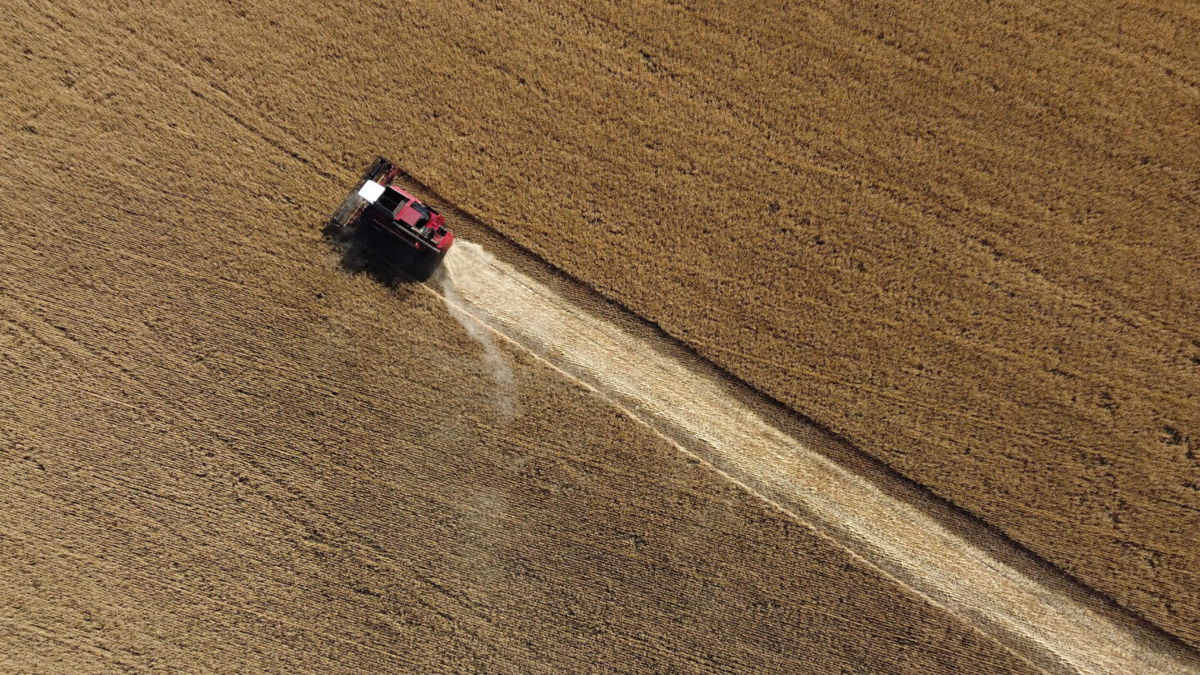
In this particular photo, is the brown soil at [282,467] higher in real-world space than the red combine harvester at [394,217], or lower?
lower

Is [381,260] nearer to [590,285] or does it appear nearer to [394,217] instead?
[394,217]

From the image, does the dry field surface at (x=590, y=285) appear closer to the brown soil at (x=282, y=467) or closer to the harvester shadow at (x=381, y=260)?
the brown soil at (x=282, y=467)

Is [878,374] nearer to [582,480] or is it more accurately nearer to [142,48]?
[582,480]

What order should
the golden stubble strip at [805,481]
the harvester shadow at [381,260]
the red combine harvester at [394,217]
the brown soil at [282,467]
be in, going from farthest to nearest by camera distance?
1. the harvester shadow at [381,260]
2. the brown soil at [282,467]
3. the golden stubble strip at [805,481]
4. the red combine harvester at [394,217]

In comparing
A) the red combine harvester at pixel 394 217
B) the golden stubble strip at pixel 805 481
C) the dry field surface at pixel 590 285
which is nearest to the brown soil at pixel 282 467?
the dry field surface at pixel 590 285

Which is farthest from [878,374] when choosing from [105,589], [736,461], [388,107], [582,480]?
[105,589]

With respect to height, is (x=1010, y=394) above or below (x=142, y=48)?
above

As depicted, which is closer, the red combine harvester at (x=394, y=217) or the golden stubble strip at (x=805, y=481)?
the red combine harvester at (x=394, y=217)

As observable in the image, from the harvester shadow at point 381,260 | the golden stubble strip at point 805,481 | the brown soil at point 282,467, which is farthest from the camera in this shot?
the harvester shadow at point 381,260
